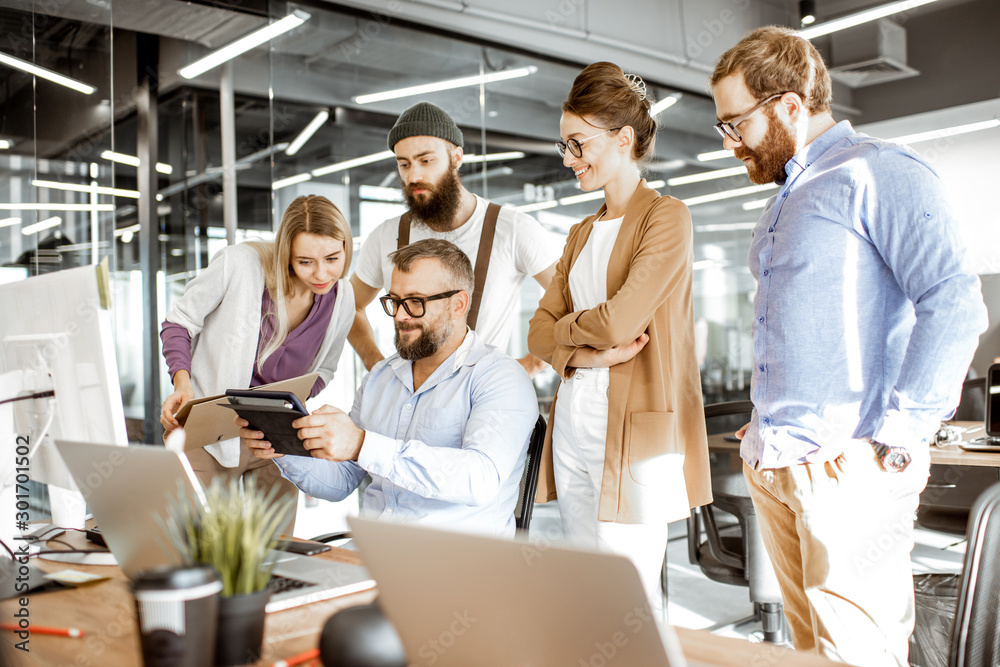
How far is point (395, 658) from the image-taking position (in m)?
0.87

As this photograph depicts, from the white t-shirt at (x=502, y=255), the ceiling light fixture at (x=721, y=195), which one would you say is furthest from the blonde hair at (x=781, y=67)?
the ceiling light fixture at (x=721, y=195)

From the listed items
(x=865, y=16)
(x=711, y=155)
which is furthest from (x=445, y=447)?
(x=711, y=155)

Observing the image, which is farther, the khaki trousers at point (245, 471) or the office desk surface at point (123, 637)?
the khaki trousers at point (245, 471)

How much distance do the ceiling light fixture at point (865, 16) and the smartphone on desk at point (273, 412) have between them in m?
4.74

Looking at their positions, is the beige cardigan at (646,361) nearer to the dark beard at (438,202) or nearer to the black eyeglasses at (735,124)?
the black eyeglasses at (735,124)

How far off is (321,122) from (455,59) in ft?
3.38

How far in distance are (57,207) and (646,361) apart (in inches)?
118

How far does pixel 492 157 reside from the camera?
518 centimetres

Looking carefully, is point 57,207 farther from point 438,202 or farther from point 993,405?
point 993,405

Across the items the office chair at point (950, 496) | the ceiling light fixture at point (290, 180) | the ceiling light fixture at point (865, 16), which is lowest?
the office chair at point (950, 496)

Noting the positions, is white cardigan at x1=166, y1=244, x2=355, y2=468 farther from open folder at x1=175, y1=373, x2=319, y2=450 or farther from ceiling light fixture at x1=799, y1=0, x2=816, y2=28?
ceiling light fixture at x1=799, y1=0, x2=816, y2=28

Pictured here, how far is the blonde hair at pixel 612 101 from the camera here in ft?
7.11

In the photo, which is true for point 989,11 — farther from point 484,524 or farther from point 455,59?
point 484,524

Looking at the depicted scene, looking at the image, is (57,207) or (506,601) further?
(57,207)
